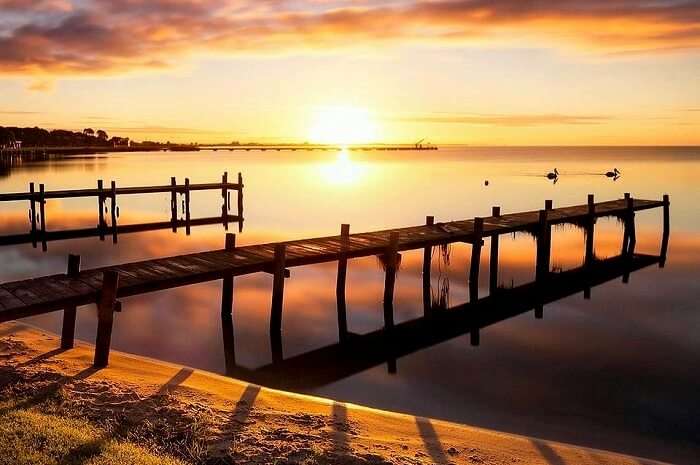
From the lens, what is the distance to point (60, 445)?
22.0ft

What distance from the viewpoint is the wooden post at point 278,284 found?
14672 mm

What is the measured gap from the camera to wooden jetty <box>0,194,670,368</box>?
427 inches

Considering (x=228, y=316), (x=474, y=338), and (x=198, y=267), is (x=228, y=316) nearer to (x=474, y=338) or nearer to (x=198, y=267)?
(x=198, y=267)

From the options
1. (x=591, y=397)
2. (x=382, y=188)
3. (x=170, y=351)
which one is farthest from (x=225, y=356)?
(x=382, y=188)

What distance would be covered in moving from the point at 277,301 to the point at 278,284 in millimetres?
673

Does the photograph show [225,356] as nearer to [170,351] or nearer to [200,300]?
[170,351]

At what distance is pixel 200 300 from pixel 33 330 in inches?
247

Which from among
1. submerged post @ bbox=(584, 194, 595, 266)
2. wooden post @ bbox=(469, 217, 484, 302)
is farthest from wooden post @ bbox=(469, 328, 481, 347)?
submerged post @ bbox=(584, 194, 595, 266)

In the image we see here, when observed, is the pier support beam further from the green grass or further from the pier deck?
the green grass

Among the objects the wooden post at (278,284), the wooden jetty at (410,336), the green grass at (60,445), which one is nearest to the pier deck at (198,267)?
the wooden post at (278,284)

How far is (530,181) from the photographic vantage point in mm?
77500

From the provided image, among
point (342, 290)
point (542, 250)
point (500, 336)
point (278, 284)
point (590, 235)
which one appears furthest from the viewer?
point (590, 235)

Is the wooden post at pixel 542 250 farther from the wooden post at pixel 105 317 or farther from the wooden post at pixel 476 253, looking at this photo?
the wooden post at pixel 105 317

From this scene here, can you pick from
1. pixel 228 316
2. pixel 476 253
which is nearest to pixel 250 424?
pixel 228 316
